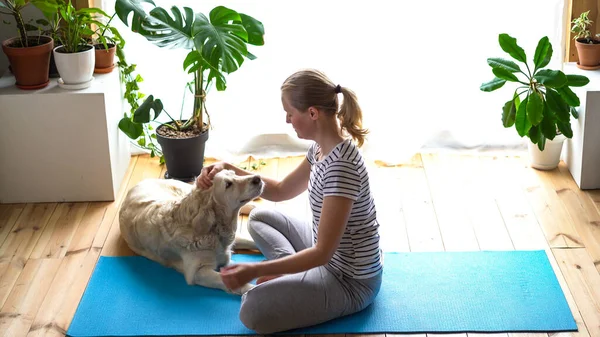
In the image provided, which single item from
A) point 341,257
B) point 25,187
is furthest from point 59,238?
point 341,257

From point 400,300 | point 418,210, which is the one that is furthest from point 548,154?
point 400,300

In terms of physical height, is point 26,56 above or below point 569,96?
above

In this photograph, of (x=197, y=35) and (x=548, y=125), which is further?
(x=548, y=125)

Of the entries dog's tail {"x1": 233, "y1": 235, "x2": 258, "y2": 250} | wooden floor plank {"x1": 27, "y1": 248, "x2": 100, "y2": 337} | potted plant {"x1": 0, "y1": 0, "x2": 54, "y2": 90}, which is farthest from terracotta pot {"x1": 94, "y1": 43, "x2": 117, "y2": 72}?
dog's tail {"x1": 233, "y1": 235, "x2": 258, "y2": 250}

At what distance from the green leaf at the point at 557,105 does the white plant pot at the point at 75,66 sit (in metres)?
1.97

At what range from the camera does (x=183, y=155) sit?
3.90 meters

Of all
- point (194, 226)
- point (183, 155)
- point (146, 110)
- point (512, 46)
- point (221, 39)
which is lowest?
point (183, 155)

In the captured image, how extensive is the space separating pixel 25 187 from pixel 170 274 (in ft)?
3.20

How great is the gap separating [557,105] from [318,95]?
1.46m

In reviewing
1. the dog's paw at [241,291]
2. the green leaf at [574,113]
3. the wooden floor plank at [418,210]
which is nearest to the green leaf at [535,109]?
the green leaf at [574,113]

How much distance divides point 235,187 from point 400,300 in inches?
27.5

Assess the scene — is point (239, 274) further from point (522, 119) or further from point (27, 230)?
point (522, 119)

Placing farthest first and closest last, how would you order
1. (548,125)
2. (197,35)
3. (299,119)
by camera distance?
(548,125), (197,35), (299,119)

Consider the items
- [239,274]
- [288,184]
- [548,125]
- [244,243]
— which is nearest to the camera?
[239,274]
